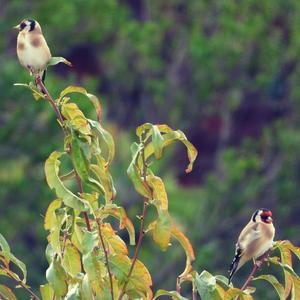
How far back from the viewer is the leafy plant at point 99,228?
412 centimetres

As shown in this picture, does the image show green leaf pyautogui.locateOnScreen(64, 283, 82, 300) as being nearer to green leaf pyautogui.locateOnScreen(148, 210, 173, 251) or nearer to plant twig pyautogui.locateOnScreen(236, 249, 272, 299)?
green leaf pyautogui.locateOnScreen(148, 210, 173, 251)

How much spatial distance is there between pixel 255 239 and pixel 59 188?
74.3 inches

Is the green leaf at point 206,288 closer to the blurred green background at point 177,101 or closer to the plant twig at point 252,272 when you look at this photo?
the plant twig at point 252,272

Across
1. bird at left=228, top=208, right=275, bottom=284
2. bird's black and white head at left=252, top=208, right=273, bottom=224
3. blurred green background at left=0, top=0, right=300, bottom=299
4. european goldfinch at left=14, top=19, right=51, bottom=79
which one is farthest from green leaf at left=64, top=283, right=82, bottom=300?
blurred green background at left=0, top=0, right=300, bottom=299

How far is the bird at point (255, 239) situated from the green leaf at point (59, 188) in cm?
153

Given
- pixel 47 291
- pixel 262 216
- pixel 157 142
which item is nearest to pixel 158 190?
pixel 157 142

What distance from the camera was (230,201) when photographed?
1869cm

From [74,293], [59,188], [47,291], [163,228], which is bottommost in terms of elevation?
[47,291]

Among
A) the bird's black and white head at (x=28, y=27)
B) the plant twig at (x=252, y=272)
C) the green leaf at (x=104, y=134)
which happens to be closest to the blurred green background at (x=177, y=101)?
the bird's black and white head at (x=28, y=27)

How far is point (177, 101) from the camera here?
19500 millimetres

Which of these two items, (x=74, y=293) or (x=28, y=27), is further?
(x=28, y=27)

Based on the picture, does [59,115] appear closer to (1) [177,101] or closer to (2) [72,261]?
(2) [72,261]

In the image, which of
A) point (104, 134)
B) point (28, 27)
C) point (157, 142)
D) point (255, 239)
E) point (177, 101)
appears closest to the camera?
point (157, 142)

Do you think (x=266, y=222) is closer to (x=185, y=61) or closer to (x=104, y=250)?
(x=104, y=250)
